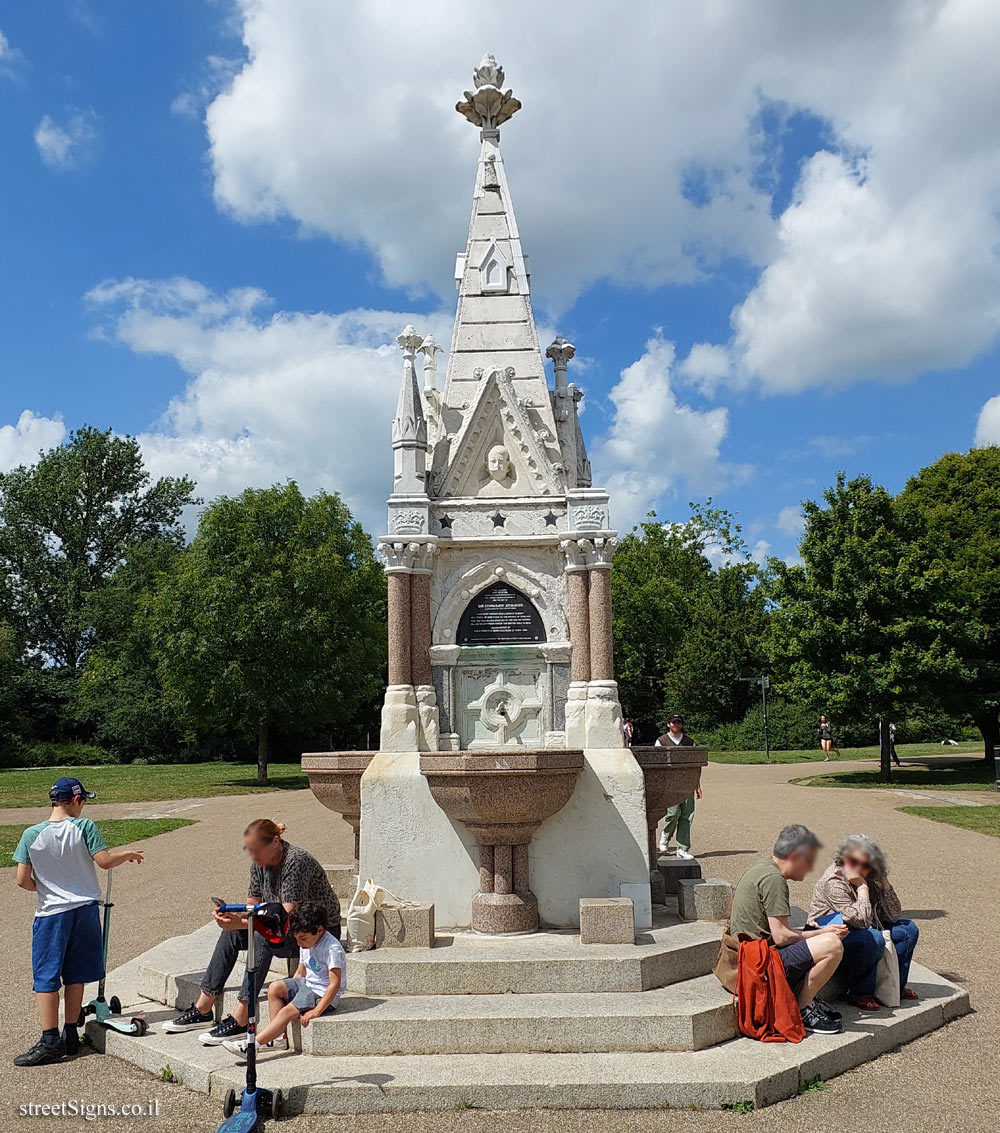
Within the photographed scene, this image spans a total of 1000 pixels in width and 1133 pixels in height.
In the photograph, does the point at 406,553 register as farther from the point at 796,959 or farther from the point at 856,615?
the point at 856,615

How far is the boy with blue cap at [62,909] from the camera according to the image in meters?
6.54

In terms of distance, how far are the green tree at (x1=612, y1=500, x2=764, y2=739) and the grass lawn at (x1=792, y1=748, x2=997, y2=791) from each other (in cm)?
1201

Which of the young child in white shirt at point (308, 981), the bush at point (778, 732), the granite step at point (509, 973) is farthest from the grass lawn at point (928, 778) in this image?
the young child in white shirt at point (308, 981)

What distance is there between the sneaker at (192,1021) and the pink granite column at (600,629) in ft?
14.5

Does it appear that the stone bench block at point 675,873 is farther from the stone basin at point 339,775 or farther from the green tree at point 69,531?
the green tree at point 69,531

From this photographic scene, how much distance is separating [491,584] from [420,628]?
870mm

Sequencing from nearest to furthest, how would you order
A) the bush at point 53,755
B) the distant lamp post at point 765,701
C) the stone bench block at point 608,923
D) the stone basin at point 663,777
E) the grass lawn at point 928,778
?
the stone bench block at point 608,923, the stone basin at point 663,777, the grass lawn at point 928,778, the distant lamp post at point 765,701, the bush at point 53,755

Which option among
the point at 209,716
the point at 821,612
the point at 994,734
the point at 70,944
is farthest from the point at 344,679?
the point at 70,944

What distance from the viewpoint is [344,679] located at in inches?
1336

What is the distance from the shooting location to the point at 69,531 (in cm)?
5541

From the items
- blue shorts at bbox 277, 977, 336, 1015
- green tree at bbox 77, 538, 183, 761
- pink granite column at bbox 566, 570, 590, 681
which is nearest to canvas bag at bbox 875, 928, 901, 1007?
pink granite column at bbox 566, 570, 590, 681

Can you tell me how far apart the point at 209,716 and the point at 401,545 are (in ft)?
84.8

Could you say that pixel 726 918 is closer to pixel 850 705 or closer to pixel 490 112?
pixel 490 112

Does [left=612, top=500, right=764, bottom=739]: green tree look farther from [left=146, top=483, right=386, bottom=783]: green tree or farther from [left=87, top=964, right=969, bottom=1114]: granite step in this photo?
[left=87, top=964, right=969, bottom=1114]: granite step
